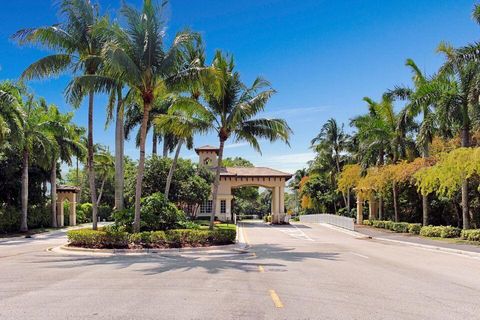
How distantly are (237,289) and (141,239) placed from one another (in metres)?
10.9

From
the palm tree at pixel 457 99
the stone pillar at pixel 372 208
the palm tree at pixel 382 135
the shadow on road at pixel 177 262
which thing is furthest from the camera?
the stone pillar at pixel 372 208

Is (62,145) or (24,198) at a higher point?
(62,145)

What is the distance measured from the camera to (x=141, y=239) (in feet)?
65.8

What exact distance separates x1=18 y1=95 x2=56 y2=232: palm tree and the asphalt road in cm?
2012

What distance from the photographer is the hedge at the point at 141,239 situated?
65.6ft

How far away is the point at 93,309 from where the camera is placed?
780cm

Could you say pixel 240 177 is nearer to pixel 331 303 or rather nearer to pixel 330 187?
pixel 330 187

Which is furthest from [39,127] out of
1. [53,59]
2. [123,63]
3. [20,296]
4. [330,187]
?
[330,187]

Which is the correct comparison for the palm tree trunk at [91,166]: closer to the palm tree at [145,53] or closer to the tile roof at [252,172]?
the palm tree at [145,53]

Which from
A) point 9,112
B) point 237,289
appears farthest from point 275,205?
point 237,289

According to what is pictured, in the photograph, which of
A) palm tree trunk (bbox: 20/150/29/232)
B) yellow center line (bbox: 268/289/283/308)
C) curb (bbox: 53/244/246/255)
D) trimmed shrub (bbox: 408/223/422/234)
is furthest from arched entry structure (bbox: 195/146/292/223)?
yellow center line (bbox: 268/289/283/308)

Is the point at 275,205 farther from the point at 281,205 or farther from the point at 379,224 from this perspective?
the point at 379,224

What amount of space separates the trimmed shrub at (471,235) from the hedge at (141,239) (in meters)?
13.9

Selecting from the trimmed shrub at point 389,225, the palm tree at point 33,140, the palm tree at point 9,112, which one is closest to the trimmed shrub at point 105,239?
the palm tree at point 9,112
